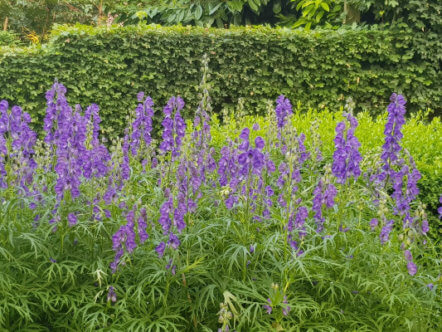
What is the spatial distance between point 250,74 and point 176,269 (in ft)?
23.6

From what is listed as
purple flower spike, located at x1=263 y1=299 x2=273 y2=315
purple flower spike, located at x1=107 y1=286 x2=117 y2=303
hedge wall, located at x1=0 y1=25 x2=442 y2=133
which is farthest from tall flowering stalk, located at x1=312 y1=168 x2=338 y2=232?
hedge wall, located at x1=0 y1=25 x2=442 y2=133

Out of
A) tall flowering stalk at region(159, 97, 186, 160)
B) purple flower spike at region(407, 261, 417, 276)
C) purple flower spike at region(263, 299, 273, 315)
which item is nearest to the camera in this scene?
purple flower spike at region(263, 299, 273, 315)

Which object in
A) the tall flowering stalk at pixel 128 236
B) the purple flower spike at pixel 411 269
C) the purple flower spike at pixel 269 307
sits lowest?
the purple flower spike at pixel 269 307

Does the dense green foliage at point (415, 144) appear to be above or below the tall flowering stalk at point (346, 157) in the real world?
below

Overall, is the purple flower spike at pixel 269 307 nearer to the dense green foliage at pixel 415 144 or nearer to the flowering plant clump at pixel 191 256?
the flowering plant clump at pixel 191 256

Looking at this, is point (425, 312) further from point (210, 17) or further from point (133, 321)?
point (210, 17)

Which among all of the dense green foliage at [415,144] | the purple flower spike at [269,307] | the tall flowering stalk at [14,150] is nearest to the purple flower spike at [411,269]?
the purple flower spike at [269,307]

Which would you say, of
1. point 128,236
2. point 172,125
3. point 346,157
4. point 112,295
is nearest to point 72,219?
point 128,236

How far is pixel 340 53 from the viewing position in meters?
10.3

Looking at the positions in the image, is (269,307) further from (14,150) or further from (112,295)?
(14,150)

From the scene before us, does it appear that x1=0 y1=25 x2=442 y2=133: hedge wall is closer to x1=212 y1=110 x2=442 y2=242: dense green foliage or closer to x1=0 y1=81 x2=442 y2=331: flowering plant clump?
x1=212 y1=110 x2=442 y2=242: dense green foliage

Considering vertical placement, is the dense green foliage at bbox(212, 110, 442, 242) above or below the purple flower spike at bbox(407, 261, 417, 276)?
above

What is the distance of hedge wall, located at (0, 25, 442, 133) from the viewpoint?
910cm

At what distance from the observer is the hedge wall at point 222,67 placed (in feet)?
29.9
